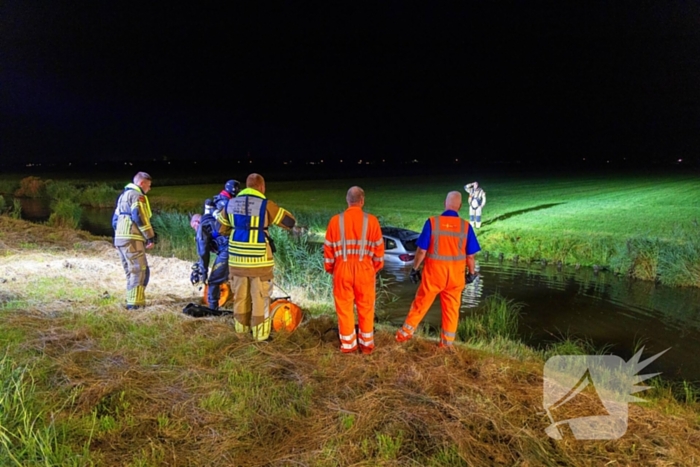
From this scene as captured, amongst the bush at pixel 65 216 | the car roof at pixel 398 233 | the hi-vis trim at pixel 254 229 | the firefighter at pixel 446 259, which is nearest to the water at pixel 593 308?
the car roof at pixel 398 233

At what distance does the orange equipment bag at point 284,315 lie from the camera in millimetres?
5477

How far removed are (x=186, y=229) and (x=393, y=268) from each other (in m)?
6.67

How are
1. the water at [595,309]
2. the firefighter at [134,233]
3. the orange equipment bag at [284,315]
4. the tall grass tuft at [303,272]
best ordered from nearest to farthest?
the orange equipment bag at [284,315]
the firefighter at [134,233]
the water at [595,309]
the tall grass tuft at [303,272]

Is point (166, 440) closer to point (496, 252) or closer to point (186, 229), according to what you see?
point (186, 229)

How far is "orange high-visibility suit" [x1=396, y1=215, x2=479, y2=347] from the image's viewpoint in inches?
208

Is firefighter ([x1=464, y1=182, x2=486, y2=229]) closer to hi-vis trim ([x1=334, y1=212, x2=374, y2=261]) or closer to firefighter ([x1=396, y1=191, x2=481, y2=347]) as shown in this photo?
firefighter ([x1=396, y1=191, x2=481, y2=347])

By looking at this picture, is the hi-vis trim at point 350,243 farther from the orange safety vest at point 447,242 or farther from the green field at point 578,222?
the green field at point 578,222

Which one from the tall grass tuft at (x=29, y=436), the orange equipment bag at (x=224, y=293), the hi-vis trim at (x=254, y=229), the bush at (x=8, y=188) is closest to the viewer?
the tall grass tuft at (x=29, y=436)

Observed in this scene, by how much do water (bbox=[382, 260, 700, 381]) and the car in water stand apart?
0.31 m

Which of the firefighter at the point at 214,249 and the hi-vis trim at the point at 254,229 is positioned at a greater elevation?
the hi-vis trim at the point at 254,229

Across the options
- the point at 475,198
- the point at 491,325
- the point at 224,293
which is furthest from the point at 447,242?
the point at 475,198

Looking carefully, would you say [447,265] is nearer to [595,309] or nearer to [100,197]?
[595,309]

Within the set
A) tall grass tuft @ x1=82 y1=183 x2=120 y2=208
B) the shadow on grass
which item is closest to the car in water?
the shadow on grass

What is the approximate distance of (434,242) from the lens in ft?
17.4
